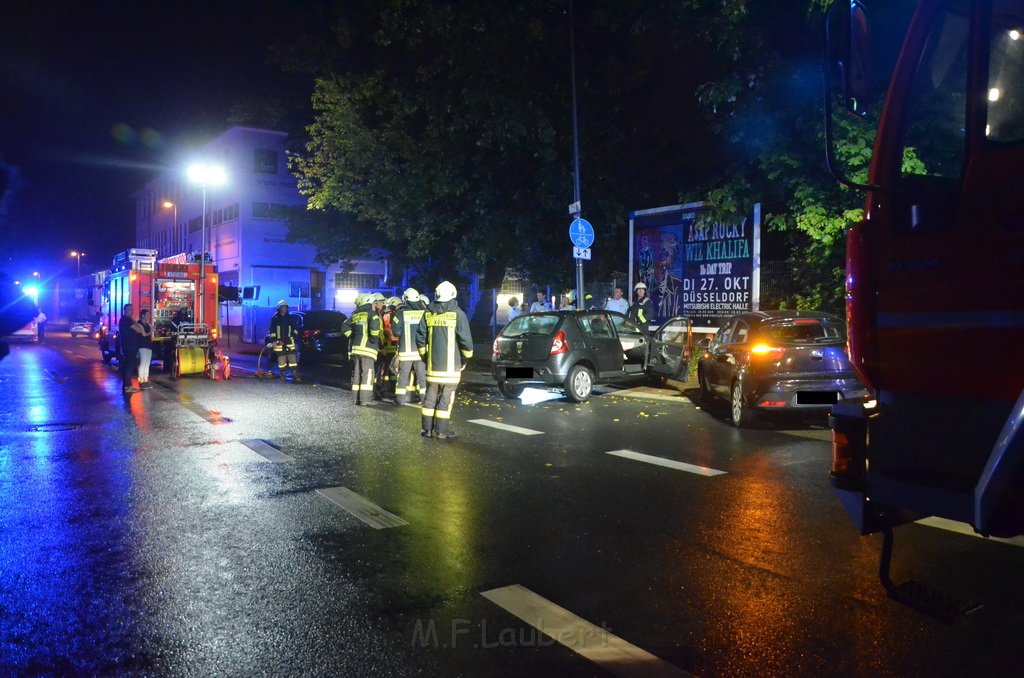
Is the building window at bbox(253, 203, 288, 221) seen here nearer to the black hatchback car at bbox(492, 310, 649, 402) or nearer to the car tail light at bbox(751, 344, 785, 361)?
the black hatchback car at bbox(492, 310, 649, 402)

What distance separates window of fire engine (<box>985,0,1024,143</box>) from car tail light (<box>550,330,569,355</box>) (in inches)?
404

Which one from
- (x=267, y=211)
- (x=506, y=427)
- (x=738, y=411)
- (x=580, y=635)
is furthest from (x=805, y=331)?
(x=267, y=211)

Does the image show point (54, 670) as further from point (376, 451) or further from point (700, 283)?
point (700, 283)

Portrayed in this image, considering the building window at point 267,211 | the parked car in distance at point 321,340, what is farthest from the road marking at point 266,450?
the building window at point 267,211

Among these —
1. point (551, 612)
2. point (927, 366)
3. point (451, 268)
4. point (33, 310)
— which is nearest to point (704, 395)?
point (551, 612)

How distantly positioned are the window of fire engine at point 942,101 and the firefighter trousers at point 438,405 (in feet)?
21.7

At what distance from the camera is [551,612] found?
402cm

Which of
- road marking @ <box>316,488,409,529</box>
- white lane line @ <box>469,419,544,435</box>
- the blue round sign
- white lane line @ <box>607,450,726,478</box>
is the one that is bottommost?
road marking @ <box>316,488,409,529</box>

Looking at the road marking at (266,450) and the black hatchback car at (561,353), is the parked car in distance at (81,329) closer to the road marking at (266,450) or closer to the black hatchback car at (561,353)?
the black hatchback car at (561,353)

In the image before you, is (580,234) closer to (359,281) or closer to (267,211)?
(267,211)

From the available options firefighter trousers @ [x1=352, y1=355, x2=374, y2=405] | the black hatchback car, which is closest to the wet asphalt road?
firefighter trousers @ [x1=352, y1=355, x2=374, y2=405]

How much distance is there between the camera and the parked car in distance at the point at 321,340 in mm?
21422

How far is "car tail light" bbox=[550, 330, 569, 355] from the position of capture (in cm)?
1304

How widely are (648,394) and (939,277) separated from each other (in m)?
11.6
